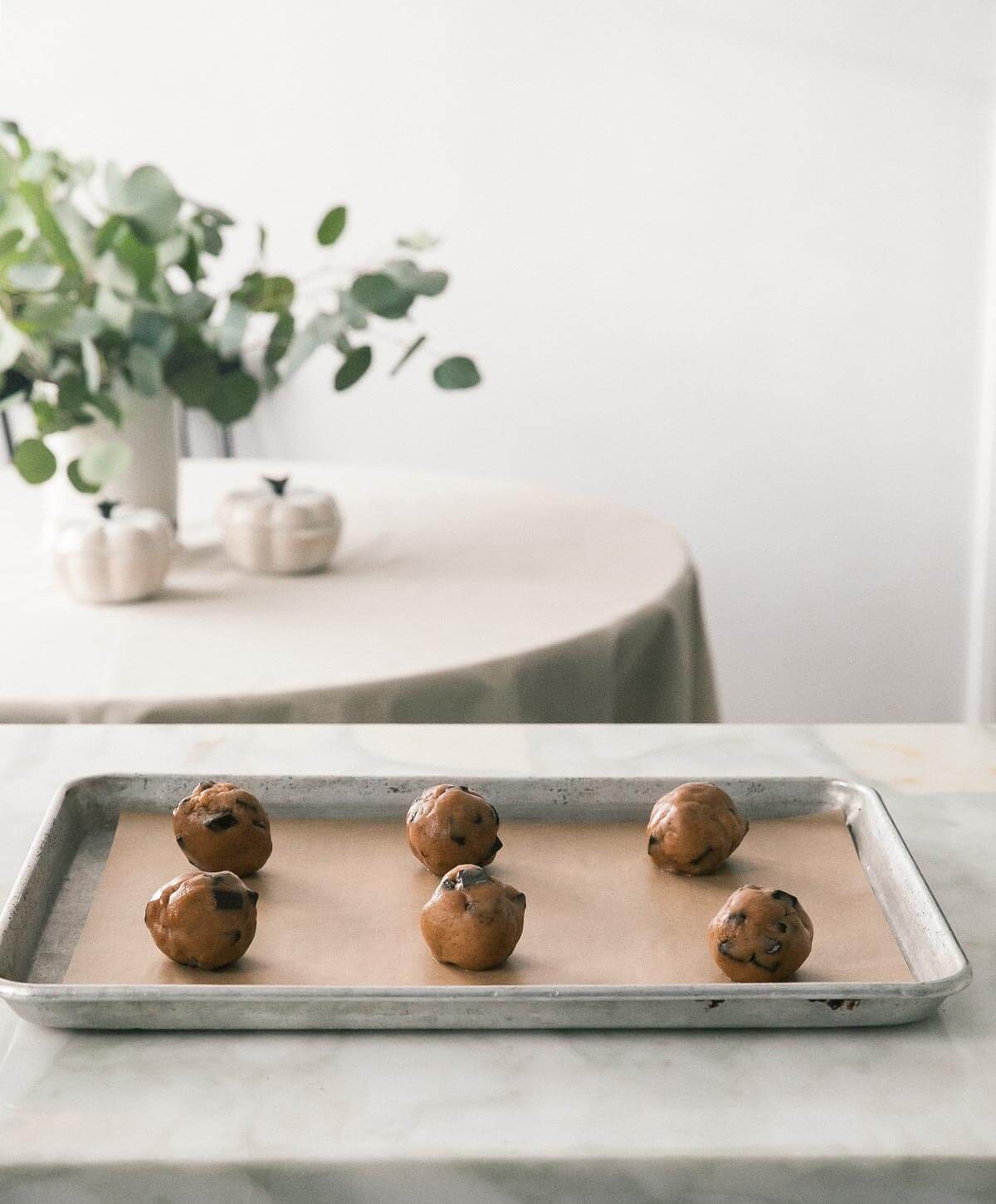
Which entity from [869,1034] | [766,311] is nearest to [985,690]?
[766,311]

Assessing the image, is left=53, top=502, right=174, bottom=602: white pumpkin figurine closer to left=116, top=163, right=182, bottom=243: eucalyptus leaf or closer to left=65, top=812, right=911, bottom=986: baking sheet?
left=116, top=163, right=182, bottom=243: eucalyptus leaf

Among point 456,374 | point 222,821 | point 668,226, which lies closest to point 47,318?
point 456,374

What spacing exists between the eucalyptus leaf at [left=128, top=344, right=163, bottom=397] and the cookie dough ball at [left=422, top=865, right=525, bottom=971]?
105cm

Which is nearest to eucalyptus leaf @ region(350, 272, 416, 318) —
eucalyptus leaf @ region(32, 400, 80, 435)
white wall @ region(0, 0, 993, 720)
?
eucalyptus leaf @ region(32, 400, 80, 435)

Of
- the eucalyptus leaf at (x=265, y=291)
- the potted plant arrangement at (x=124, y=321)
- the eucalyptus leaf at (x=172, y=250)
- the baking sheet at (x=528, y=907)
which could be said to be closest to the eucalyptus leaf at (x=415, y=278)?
the potted plant arrangement at (x=124, y=321)

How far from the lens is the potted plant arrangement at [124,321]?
1500 millimetres

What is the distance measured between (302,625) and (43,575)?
385mm

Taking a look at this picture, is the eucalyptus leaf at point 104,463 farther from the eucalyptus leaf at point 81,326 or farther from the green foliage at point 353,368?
the green foliage at point 353,368

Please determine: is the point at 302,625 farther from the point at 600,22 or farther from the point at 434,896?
the point at 600,22

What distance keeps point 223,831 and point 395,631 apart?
0.77 metres

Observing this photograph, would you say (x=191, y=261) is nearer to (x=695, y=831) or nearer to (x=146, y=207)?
(x=146, y=207)

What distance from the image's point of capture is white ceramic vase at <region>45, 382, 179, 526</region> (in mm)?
1648

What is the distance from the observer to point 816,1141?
0.50m

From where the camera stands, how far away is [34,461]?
5.00ft
